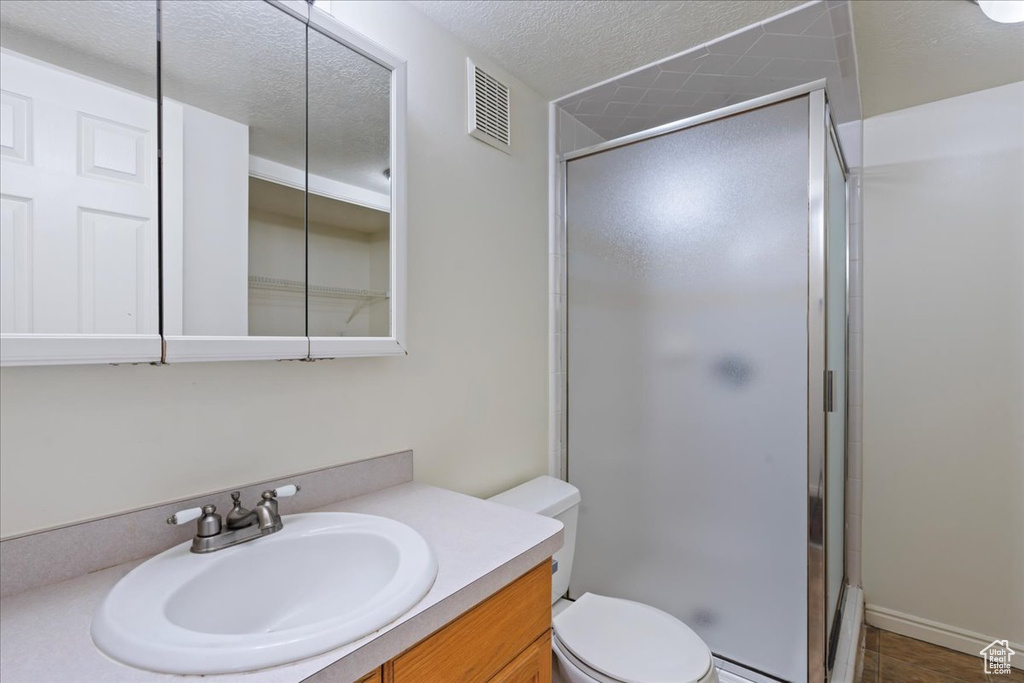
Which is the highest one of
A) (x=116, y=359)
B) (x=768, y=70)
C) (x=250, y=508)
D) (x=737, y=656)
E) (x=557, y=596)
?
(x=768, y=70)

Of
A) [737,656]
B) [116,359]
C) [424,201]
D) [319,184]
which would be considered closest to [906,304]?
[737,656]

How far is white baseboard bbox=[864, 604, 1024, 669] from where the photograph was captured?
73.7 inches

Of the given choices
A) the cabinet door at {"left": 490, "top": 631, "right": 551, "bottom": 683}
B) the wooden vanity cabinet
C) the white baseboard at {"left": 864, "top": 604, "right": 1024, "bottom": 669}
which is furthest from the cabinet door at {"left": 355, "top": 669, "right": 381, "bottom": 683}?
the white baseboard at {"left": 864, "top": 604, "right": 1024, "bottom": 669}

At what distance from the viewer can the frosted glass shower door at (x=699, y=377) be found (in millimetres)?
1451

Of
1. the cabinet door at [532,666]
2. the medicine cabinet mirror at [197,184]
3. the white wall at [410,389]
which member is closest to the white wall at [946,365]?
the white wall at [410,389]

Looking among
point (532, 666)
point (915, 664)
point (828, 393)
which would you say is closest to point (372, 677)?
point (532, 666)

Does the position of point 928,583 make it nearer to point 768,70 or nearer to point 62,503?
point 768,70

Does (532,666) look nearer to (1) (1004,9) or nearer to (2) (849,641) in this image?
(2) (849,641)

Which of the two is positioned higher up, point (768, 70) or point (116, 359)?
point (768, 70)

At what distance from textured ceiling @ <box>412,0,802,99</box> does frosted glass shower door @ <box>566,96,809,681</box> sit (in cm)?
28

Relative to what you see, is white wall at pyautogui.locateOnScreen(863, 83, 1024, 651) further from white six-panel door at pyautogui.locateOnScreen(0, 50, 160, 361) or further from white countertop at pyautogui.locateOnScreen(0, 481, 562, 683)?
white six-panel door at pyautogui.locateOnScreen(0, 50, 160, 361)

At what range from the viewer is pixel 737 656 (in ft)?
5.12

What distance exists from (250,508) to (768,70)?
210 cm

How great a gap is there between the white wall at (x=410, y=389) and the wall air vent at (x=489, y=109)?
3cm
